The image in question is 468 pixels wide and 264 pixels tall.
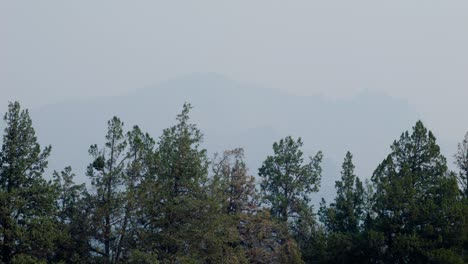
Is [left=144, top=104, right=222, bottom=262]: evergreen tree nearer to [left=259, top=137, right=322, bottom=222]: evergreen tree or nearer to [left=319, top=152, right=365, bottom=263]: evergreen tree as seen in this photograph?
[left=319, top=152, right=365, bottom=263]: evergreen tree

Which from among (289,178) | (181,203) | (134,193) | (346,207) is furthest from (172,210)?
(346,207)

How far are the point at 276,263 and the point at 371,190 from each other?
20.2 feet

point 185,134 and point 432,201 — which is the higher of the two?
point 185,134

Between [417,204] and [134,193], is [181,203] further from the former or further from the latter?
[417,204]

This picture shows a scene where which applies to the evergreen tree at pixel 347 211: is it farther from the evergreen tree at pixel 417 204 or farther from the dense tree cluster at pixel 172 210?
the evergreen tree at pixel 417 204

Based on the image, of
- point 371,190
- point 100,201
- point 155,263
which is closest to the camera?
point 155,263

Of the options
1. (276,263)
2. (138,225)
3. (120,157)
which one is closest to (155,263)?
(138,225)

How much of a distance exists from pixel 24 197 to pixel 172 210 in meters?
5.26

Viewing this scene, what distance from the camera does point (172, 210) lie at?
2314 centimetres

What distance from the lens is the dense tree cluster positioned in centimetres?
2217

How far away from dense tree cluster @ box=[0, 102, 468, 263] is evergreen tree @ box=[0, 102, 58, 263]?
0.12ft

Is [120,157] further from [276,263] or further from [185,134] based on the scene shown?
[276,263]

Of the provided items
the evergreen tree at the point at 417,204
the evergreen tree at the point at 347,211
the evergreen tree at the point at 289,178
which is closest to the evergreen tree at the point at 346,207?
the evergreen tree at the point at 347,211

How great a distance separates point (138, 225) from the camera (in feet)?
76.5
